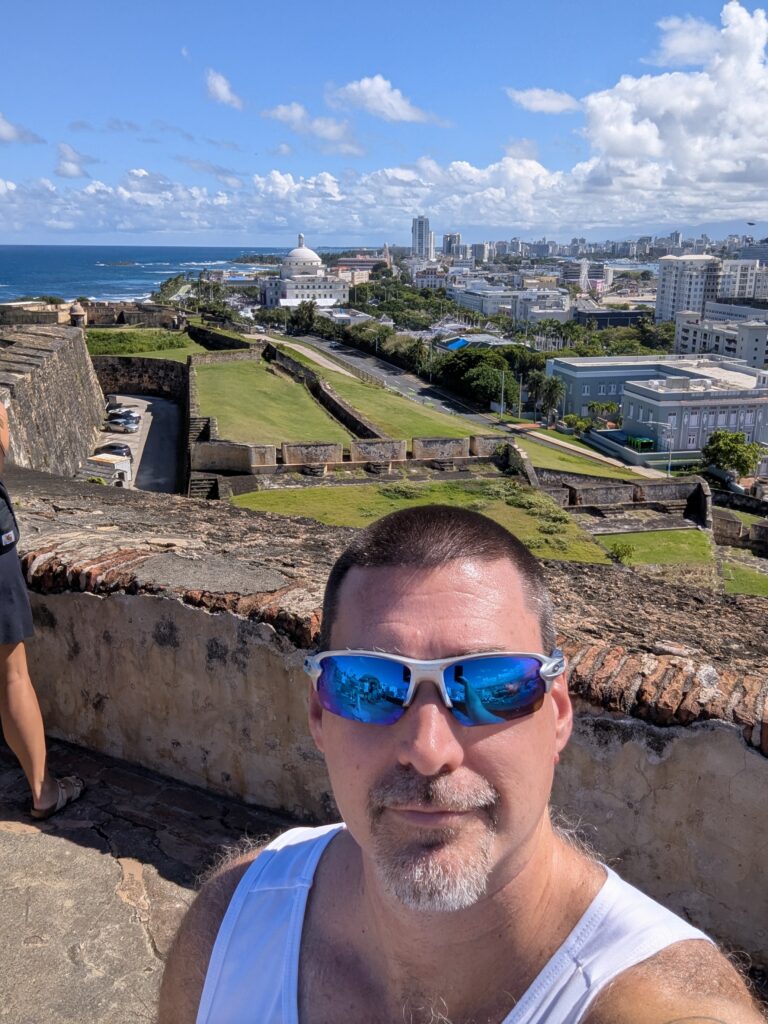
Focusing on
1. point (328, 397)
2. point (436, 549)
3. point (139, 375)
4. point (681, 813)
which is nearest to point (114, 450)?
point (328, 397)

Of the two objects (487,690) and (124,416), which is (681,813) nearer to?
(487,690)

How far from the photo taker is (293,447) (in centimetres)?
1966

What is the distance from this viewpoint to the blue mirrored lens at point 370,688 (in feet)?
4.23

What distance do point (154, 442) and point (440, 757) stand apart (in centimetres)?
2358

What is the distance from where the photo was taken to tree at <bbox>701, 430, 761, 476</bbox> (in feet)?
153

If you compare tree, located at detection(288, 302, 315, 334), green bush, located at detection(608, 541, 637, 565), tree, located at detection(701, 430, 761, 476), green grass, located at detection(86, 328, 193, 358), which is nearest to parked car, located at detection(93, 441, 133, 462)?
green bush, located at detection(608, 541, 637, 565)

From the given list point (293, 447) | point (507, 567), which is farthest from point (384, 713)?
point (293, 447)

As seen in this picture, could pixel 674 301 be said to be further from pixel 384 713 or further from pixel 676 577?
pixel 384 713

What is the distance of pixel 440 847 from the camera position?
1.24m

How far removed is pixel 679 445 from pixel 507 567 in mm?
55709

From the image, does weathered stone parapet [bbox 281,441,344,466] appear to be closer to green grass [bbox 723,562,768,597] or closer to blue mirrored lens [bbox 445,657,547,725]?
green grass [bbox 723,562,768,597]

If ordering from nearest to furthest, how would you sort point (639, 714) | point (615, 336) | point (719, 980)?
point (719, 980) → point (639, 714) → point (615, 336)

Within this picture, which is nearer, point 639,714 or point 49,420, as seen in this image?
point 639,714

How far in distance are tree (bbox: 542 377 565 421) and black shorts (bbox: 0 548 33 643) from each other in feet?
200
